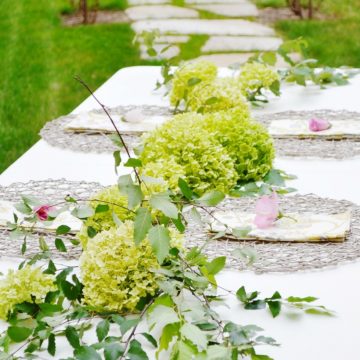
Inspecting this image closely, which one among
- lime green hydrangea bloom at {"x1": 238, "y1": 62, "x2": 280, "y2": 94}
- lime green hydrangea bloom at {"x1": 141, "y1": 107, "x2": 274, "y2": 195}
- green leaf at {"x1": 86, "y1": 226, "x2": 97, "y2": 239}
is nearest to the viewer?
green leaf at {"x1": 86, "y1": 226, "x2": 97, "y2": 239}

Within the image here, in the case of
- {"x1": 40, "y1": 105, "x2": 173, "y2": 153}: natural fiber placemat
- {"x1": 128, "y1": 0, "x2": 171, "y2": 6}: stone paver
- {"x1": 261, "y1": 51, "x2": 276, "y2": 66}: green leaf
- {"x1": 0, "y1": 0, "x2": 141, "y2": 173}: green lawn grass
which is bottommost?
{"x1": 0, "y1": 0, "x2": 141, "y2": 173}: green lawn grass

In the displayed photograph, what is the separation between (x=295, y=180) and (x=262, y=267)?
17.7 inches

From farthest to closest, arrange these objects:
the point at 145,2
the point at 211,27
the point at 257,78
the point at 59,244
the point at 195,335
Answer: the point at 145,2 → the point at 211,27 → the point at 257,78 → the point at 59,244 → the point at 195,335

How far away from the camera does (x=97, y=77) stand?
→ 17.3 feet

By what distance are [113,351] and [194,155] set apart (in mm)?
683

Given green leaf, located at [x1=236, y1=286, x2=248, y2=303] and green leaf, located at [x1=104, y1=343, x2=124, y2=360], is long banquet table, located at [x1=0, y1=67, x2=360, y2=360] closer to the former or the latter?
green leaf, located at [x1=236, y1=286, x2=248, y2=303]

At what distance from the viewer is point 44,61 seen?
5.54 m

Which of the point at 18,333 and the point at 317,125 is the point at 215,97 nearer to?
the point at 317,125

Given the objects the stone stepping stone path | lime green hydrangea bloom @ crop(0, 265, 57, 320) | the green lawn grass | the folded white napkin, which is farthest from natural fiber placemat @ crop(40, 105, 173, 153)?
the stone stepping stone path

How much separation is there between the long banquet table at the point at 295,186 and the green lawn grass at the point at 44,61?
1.84 m

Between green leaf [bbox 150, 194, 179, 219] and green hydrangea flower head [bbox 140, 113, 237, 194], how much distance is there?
0.44 m

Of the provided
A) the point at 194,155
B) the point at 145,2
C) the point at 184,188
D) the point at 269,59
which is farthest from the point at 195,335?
the point at 145,2

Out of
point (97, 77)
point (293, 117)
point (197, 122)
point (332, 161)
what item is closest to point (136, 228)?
point (197, 122)

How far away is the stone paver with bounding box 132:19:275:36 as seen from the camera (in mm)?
5836
